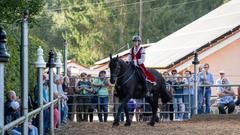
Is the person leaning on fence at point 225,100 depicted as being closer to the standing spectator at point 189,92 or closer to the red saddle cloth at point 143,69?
the standing spectator at point 189,92

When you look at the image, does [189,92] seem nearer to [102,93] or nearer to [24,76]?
[102,93]

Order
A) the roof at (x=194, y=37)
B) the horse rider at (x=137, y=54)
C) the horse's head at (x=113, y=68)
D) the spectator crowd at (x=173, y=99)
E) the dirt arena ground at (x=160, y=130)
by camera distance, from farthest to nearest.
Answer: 1. the roof at (x=194, y=37)
2. the spectator crowd at (x=173, y=99)
3. the horse rider at (x=137, y=54)
4. the horse's head at (x=113, y=68)
5. the dirt arena ground at (x=160, y=130)

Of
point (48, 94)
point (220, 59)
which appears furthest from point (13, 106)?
point (220, 59)

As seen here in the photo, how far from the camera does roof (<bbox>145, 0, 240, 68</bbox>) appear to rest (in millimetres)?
32000

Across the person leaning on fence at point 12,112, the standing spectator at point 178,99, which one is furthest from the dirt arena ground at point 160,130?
the person leaning on fence at point 12,112

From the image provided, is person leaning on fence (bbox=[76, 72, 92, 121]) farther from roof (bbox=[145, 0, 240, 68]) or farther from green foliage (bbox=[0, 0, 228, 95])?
green foliage (bbox=[0, 0, 228, 95])

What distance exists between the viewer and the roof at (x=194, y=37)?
1260 inches

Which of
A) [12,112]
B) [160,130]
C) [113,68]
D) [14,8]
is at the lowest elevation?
[160,130]

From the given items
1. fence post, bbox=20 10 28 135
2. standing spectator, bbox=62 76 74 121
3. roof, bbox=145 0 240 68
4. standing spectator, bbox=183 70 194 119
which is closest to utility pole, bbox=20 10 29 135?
fence post, bbox=20 10 28 135

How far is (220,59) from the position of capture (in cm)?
3238

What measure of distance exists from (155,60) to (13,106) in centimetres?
2600

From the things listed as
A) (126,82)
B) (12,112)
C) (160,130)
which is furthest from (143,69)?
(12,112)

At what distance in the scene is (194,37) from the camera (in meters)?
36.1

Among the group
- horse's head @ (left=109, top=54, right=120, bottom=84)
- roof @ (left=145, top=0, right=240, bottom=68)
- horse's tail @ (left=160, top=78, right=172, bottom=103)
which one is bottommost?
horse's tail @ (left=160, top=78, right=172, bottom=103)
